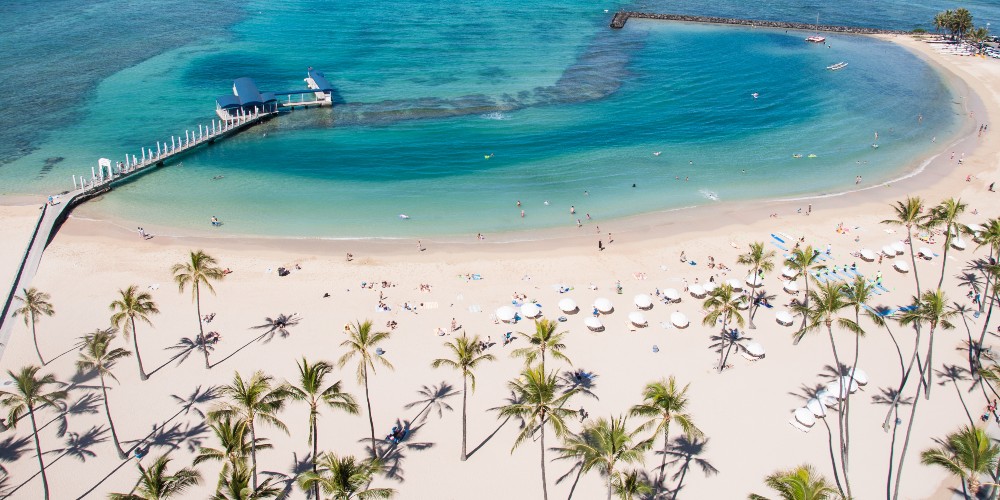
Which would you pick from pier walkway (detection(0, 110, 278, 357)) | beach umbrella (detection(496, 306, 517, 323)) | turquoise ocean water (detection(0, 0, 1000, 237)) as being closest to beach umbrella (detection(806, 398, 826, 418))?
beach umbrella (detection(496, 306, 517, 323))

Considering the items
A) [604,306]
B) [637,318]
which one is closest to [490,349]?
[604,306]

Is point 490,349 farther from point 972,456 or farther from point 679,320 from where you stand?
point 972,456

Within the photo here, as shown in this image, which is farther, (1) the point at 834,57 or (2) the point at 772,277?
(1) the point at 834,57

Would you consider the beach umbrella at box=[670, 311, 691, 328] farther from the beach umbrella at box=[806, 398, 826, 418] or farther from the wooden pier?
the wooden pier

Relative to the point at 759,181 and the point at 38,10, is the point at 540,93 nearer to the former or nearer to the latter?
the point at 759,181

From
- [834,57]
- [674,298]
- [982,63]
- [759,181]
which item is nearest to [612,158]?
[759,181]

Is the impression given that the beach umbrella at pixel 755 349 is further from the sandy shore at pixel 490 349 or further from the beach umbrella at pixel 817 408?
the beach umbrella at pixel 817 408
